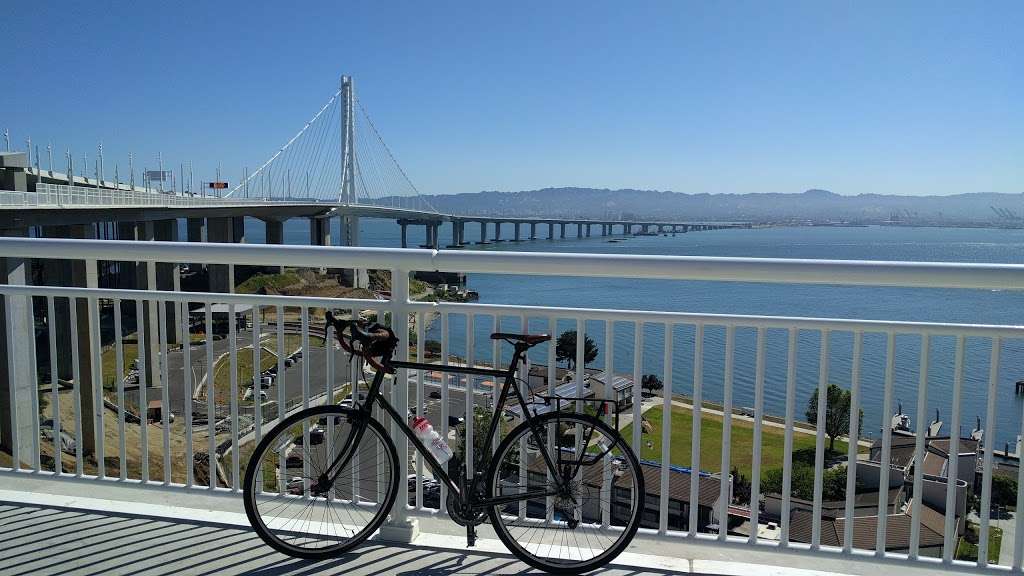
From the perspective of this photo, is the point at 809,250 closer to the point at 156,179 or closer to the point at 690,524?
the point at 156,179

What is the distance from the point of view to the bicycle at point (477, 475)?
6.41ft

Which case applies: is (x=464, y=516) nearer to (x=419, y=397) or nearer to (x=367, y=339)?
(x=419, y=397)

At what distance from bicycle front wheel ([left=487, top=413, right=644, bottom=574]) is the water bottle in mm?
133

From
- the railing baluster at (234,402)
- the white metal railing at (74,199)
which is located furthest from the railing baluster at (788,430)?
the white metal railing at (74,199)

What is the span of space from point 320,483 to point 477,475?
0.42 meters

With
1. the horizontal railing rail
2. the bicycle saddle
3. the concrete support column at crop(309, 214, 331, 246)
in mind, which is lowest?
the concrete support column at crop(309, 214, 331, 246)

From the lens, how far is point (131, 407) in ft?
50.3

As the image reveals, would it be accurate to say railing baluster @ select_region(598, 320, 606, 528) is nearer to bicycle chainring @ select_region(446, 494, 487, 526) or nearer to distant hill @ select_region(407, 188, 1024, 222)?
bicycle chainring @ select_region(446, 494, 487, 526)

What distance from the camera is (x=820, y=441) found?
1887mm

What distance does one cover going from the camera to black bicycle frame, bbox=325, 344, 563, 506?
194cm

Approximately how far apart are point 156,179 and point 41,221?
90.1 ft

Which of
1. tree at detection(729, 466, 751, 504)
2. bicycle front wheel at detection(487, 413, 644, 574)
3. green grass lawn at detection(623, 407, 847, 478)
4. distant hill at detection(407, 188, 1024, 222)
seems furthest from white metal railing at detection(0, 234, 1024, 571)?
distant hill at detection(407, 188, 1024, 222)

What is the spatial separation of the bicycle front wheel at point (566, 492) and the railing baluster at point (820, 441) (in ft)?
1.36

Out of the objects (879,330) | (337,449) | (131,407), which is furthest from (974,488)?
(131,407)
